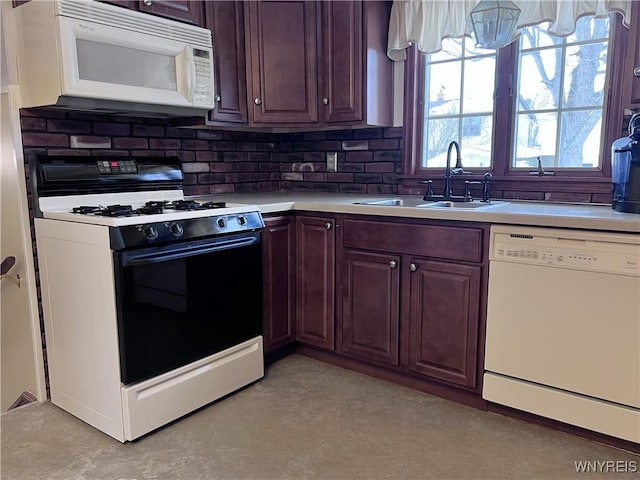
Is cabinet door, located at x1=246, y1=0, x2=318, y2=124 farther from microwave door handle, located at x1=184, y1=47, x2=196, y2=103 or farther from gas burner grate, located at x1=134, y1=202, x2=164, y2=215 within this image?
gas burner grate, located at x1=134, y1=202, x2=164, y2=215

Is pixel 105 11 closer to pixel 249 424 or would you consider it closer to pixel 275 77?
pixel 275 77

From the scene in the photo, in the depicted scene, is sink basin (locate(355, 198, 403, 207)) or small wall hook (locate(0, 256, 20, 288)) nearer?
small wall hook (locate(0, 256, 20, 288))

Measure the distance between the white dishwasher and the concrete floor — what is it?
0.14m

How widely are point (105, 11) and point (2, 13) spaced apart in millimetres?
442

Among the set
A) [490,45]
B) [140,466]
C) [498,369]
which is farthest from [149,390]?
[490,45]

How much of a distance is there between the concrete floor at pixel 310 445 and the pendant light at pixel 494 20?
1.61 meters

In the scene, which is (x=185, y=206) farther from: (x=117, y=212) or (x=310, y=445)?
(x=310, y=445)

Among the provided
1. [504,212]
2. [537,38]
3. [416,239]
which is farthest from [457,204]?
[537,38]

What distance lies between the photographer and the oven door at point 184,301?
1845 mm

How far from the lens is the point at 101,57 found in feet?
6.59

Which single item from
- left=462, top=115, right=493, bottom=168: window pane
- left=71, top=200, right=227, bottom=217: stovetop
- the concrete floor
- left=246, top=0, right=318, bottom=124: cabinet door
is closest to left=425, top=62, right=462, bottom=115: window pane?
left=462, top=115, right=493, bottom=168: window pane

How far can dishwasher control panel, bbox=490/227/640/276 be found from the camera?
1.72 meters

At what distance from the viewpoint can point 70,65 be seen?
1894 millimetres

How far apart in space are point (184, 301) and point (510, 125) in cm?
187
